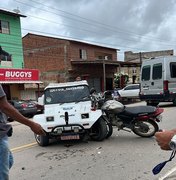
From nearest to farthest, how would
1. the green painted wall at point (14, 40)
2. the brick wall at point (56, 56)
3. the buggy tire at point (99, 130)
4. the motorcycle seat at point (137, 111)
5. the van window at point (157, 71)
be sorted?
1. the buggy tire at point (99, 130)
2. the motorcycle seat at point (137, 111)
3. the van window at point (157, 71)
4. the green painted wall at point (14, 40)
5. the brick wall at point (56, 56)

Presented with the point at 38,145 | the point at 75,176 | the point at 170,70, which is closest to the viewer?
the point at 75,176

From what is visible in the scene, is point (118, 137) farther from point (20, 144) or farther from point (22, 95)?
point (22, 95)

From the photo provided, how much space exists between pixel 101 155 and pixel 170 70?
11350mm

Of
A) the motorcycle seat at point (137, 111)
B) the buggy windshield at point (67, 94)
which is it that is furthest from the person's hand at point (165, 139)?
the buggy windshield at point (67, 94)

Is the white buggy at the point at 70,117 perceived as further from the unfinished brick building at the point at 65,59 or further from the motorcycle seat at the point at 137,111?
the unfinished brick building at the point at 65,59

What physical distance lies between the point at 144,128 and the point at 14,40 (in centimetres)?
2465

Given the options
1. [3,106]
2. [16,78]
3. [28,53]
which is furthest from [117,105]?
[28,53]

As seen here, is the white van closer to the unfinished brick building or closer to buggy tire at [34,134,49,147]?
buggy tire at [34,134,49,147]

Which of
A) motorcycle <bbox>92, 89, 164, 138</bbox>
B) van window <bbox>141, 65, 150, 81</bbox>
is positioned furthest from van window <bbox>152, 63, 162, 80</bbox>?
motorcycle <bbox>92, 89, 164, 138</bbox>

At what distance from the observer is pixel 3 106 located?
311cm

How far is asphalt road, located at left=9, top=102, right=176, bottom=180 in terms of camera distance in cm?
582

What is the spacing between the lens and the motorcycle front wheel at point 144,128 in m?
9.20

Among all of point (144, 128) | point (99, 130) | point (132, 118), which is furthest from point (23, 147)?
point (144, 128)

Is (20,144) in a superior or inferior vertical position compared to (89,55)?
inferior
